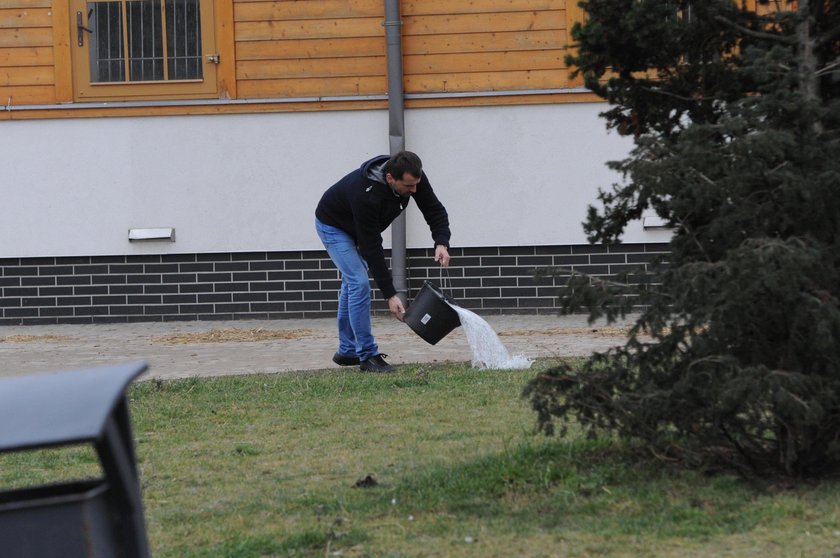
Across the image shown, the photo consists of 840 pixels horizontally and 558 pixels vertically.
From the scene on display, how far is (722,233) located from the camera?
4750mm

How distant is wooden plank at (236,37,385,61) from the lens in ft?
42.9

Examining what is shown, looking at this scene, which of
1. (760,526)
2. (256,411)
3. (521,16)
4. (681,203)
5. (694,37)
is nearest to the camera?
(760,526)

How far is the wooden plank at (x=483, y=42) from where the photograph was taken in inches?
507

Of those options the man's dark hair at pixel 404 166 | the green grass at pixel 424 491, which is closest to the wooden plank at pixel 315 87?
the man's dark hair at pixel 404 166

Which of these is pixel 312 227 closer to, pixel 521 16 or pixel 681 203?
pixel 521 16

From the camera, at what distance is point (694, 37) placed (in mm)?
5234

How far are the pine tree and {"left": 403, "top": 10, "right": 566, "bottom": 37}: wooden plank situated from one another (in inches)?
297

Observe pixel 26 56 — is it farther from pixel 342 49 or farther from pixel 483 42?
pixel 483 42

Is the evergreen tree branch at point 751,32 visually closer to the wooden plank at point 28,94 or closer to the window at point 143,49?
the window at point 143,49

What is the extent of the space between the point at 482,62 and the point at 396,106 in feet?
3.19

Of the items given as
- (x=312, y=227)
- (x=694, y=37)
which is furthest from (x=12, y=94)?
(x=694, y=37)

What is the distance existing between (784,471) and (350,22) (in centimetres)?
890

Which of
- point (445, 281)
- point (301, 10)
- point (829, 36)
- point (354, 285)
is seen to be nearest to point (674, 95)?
point (829, 36)

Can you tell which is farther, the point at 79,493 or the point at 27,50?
the point at 27,50
